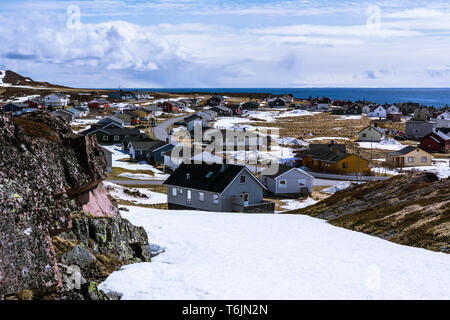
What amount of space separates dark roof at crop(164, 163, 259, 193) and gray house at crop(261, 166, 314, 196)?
12.2m

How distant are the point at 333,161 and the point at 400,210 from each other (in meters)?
41.6

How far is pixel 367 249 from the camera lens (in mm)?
18969

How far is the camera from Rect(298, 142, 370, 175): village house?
6525 cm

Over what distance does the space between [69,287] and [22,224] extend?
198 cm

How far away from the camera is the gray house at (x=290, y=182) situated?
5362cm

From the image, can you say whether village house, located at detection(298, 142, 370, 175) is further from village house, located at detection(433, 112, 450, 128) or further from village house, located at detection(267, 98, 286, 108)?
village house, located at detection(267, 98, 286, 108)

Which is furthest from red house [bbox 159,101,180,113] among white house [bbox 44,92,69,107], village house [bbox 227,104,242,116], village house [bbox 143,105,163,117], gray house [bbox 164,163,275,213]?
gray house [bbox 164,163,275,213]

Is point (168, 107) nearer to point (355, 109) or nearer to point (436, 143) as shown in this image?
point (355, 109)

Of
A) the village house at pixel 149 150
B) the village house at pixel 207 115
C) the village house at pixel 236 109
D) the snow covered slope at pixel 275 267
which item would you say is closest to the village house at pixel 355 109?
the village house at pixel 236 109

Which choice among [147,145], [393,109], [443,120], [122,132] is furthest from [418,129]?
[122,132]

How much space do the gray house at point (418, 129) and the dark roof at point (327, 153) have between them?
43.7 metres

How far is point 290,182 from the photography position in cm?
5400
